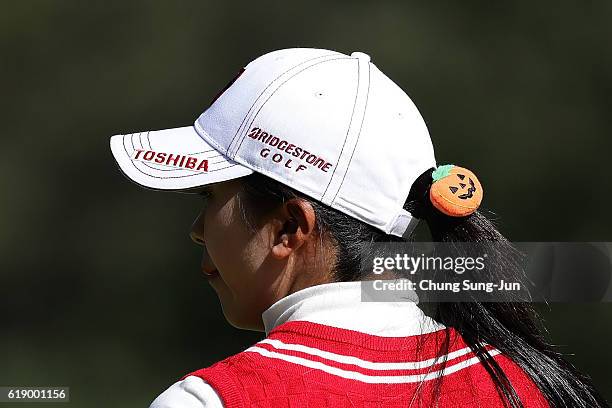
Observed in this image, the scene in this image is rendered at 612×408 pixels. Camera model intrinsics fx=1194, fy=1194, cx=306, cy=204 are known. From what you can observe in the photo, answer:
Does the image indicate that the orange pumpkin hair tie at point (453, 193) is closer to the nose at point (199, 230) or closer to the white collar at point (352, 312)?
the white collar at point (352, 312)

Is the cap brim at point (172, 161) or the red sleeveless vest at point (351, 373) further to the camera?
the cap brim at point (172, 161)

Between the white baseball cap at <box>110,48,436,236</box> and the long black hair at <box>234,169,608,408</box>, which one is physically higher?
the white baseball cap at <box>110,48,436,236</box>

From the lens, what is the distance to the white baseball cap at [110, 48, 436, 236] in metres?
1.65

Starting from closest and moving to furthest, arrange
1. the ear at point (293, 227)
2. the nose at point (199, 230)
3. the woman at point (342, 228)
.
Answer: the woman at point (342, 228)
the ear at point (293, 227)
the nose at point (199, 230)

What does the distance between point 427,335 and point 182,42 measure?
6.11 m

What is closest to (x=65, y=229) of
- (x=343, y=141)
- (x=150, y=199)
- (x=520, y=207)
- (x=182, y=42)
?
(x=150, y=199)

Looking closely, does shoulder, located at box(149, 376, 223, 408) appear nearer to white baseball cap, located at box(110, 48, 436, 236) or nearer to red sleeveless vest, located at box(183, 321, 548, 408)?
red sleeveless vest, located at box(183, 321, 548, 408)

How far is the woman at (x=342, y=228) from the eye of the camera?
1.53 meters

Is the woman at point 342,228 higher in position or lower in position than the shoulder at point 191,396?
higher

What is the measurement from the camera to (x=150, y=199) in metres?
7.16

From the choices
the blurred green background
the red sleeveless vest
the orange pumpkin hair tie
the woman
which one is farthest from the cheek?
the blurred green background

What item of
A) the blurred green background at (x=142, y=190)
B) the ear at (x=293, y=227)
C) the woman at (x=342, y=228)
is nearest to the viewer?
the woman at (x=342, y=228)

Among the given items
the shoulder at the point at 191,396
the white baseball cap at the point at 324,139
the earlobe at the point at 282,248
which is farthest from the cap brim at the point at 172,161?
the shoulder at the point at 191,396

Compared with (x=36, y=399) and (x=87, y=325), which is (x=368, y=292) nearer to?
(x=36, y=399)
